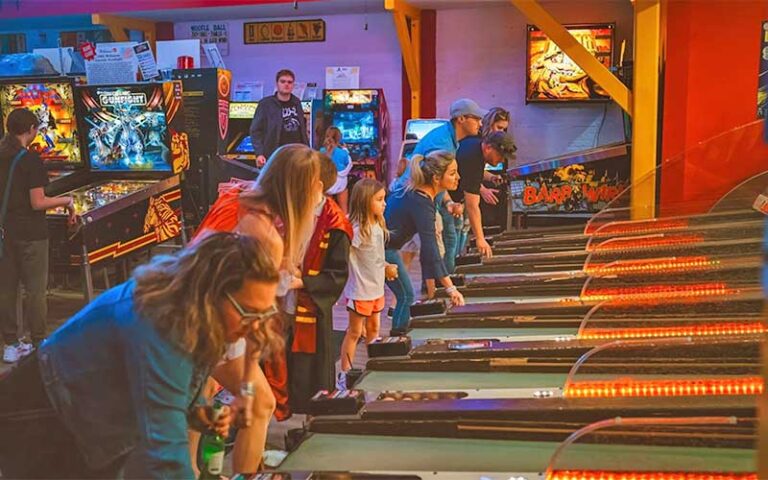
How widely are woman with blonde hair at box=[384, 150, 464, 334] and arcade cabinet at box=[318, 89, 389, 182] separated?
15.4 ft

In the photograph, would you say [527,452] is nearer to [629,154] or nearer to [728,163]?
[728,163]

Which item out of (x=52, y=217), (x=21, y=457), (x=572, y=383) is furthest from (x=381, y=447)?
(x=52, y=217)

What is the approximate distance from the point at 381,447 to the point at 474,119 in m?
3.43

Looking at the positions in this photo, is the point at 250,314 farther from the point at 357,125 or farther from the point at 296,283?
the point at 357,125

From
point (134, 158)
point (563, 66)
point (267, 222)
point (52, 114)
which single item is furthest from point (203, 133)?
point (267, 222)

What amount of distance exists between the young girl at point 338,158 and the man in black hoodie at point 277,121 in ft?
1.94

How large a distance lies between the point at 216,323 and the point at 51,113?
559 cm

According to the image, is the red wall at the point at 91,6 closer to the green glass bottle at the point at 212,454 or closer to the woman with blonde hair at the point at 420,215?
the woman with blonde hair at the point at 420,215

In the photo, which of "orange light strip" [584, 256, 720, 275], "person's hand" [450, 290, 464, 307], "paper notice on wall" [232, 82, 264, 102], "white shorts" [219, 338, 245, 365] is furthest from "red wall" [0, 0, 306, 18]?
"white shorts" [219, 338, 245, 365]

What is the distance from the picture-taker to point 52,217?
17.8 feet

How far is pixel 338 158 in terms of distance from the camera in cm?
850

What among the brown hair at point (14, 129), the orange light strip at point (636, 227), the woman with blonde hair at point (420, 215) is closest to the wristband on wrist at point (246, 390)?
the woman with blonde hair at point (420, 215)

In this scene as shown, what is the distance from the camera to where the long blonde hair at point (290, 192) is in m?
2.66

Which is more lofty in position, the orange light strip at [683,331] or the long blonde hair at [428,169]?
the long blonde hair at [428,169]
